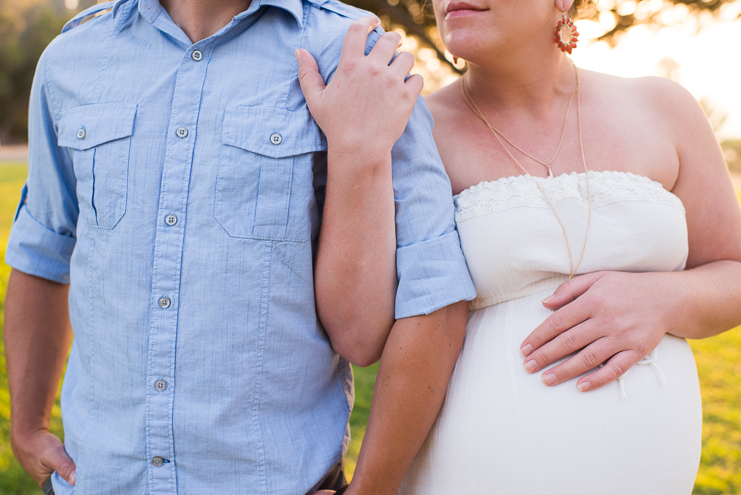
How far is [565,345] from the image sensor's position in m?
1.34

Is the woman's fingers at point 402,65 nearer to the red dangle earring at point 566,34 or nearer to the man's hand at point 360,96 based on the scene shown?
the man's hand at point 360,96

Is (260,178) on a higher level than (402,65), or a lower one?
lower

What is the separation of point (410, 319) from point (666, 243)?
811 millimetres

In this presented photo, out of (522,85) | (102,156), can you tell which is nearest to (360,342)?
(102,156)

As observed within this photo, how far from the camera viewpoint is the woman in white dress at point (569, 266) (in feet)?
4.32

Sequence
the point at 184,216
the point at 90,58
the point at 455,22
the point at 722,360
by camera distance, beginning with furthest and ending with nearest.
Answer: the point at 722,360, the point at 455,22, the point at 90,58, the point at 184,216

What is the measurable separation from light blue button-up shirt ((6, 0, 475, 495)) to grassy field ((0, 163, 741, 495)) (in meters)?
2.02

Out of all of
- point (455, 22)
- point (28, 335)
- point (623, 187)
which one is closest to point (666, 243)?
point (623, 187)

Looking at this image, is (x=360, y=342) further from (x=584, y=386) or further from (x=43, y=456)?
(x=43, y=456)

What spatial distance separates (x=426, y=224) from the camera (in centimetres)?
122

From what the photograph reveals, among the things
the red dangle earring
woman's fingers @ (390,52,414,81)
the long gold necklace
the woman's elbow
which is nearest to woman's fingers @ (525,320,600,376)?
the long gold necklace

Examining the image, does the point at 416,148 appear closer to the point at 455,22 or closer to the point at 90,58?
the point at 455,22

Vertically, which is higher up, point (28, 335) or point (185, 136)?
point (185, 136)

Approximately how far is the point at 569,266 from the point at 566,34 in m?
0.75
